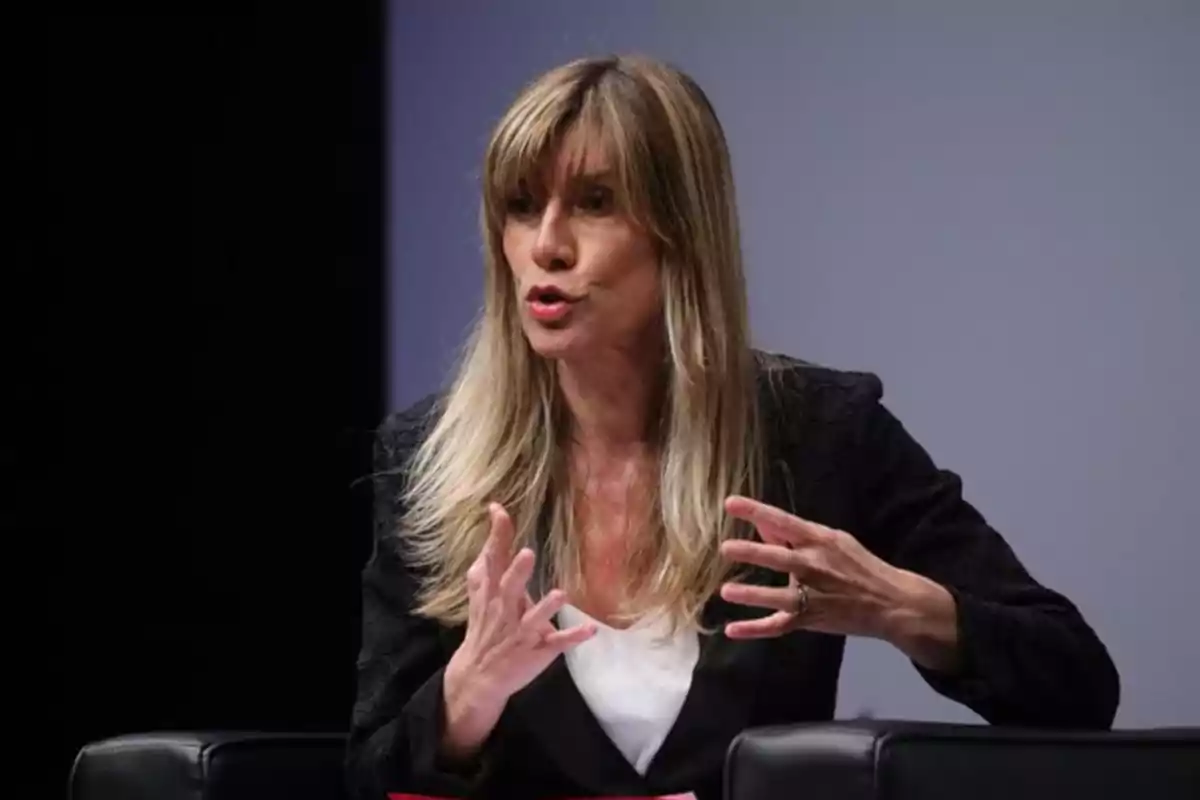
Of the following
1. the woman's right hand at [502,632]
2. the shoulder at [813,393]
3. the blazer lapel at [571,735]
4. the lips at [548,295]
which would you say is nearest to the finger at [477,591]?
the woman's right hand at [502,632]

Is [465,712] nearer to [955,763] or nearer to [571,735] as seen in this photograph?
[571,735]

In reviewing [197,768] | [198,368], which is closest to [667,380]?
[197,768]

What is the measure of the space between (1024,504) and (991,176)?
0.33 m

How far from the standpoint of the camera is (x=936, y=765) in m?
1.15

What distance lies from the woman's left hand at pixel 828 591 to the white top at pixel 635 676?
7.6 inches

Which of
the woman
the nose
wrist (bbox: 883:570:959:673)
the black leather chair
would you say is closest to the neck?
the woman

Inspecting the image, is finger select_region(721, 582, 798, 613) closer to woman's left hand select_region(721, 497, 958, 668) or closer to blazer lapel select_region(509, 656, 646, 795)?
woman's left hand select_region(721, 497, 958, 668)

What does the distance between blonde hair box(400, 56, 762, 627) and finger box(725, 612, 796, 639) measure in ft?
0.67

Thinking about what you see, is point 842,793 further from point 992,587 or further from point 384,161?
point 384,161

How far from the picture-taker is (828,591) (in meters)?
1.36

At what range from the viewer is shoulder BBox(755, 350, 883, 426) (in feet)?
5.41

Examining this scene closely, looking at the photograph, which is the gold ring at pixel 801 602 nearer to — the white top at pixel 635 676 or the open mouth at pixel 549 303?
the white top at pixel 635 676

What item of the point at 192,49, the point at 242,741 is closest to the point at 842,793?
the point at 242,741

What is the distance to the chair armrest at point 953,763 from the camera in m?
1.14
